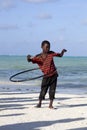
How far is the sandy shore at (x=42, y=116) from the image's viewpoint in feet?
36.8

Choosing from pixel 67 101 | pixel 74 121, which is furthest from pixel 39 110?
pixel 67 101

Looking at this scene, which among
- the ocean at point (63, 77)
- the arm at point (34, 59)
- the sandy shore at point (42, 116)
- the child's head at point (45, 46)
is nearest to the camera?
the sandy shore at point (42, 116)

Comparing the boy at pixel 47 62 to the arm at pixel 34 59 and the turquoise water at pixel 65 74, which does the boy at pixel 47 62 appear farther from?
the turquoise water at pixel 65 74

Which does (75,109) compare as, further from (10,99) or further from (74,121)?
(10,99)

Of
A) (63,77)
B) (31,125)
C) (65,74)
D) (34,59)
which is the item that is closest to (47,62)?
(34,59)

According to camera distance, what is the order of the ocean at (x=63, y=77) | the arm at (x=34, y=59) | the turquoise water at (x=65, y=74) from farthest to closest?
the turquoise water at (x=65, y=74) → the ocean at (x=63, y=77) → the arm at (x=34, y=59)

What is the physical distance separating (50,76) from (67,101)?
117 inches

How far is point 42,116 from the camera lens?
12.7 m

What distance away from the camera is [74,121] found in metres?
11.9

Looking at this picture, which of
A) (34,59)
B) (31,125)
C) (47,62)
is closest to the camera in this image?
(31,125)

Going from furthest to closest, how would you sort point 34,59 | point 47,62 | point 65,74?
point 65,74 → point 47,62 → point 34,59

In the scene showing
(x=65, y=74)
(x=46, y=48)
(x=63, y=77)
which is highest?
(x=46, y=48)

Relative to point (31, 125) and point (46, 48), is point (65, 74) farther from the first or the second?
point (31, 125)

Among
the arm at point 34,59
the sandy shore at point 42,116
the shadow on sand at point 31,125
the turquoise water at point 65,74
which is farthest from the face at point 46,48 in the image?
the turquoise water at point 65,74
